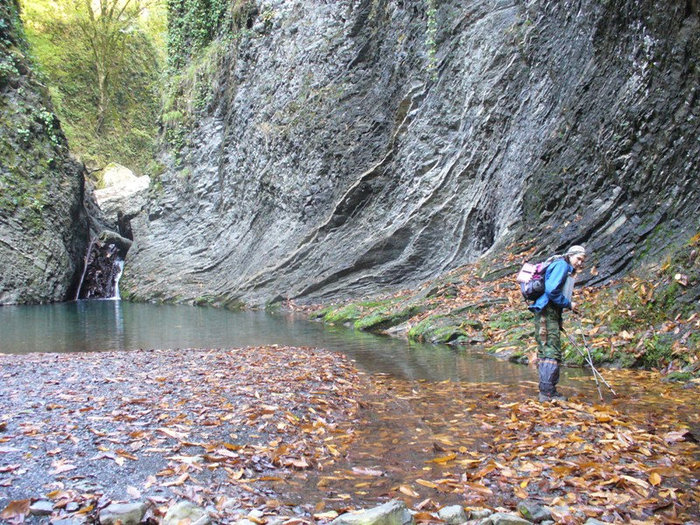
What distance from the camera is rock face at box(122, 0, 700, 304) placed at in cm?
1118

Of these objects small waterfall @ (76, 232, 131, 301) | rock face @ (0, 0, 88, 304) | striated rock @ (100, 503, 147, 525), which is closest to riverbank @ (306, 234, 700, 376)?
striated rock @ (100, 503, 147, 525)

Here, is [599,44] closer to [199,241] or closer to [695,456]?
[695,456]

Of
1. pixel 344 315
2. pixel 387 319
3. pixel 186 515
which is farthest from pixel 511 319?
pixel 186 515

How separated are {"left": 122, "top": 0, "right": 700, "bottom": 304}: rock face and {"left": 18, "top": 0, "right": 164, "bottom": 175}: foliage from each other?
1395 centimetres

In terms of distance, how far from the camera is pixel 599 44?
13.1 m

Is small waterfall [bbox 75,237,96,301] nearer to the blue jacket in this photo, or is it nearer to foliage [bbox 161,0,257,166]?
foliage [bbox 161,0,257,166]

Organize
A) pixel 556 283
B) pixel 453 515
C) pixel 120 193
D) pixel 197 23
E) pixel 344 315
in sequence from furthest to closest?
1. pixel 120 193
2. pixel 197 23
3. pixel 344 315
4. pixel 556 283
5. pixel 453 515

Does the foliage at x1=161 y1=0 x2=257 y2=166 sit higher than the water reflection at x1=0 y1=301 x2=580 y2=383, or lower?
higher

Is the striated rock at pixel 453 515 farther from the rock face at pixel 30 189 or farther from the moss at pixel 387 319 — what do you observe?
the rock face at pixel 30 189

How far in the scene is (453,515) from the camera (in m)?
3.52

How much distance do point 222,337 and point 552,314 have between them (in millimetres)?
9462

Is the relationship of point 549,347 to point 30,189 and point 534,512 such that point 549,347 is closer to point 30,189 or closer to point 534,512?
point 534,512

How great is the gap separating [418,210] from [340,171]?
521 cm

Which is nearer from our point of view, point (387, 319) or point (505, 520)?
point (505, 520)
